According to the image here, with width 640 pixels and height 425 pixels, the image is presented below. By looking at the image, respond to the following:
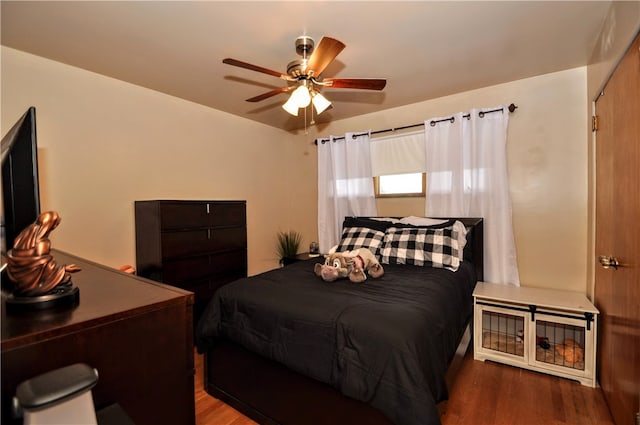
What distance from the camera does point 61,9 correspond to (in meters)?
1.69

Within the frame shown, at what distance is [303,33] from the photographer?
195cm

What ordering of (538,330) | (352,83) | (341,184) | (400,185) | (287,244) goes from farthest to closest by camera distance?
(287,244), (341,184), (400,185), (538,330), (352,83)

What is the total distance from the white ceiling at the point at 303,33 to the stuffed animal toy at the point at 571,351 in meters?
2.19

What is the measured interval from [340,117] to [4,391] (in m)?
3.66

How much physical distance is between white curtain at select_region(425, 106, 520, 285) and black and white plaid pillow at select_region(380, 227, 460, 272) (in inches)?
19.0

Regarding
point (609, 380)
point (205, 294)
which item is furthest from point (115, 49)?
point (609, 380)

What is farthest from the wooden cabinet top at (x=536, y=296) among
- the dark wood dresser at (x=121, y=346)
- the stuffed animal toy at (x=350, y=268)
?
the dark wood dresser at (x=121, y=346)

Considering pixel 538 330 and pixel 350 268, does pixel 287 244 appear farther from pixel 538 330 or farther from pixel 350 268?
pixel 538 330

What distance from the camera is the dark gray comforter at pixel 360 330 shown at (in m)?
1.26

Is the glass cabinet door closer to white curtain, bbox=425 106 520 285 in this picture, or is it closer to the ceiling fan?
white curtain, bbox=425 106 520 285

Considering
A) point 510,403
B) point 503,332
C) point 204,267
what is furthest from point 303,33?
point 503,332

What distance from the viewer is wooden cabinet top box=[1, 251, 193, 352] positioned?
67 cm

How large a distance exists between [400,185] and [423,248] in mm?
1091

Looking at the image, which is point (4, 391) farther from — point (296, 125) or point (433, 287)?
point (296, 125)
